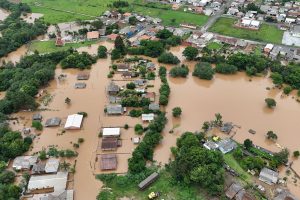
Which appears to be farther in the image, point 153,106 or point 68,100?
point 68,100

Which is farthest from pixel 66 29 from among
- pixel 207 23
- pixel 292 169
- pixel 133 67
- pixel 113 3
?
pixel 292 169

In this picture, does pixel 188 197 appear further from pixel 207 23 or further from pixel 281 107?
pixel 207 23

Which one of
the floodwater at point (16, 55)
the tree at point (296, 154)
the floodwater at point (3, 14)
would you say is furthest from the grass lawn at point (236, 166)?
the floodwater at point (3, 14)

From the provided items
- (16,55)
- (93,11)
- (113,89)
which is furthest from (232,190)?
(93,11)

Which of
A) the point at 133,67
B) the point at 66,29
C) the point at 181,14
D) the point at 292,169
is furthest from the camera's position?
the point at 181,14

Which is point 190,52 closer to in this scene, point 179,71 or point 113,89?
point 179,71

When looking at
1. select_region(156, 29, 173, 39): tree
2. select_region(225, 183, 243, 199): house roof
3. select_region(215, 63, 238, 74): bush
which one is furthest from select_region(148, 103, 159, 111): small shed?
select_region(156, 29, 173, 39): tree

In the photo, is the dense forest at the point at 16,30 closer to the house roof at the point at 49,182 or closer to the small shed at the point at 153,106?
the small shed at the point at 153,106
